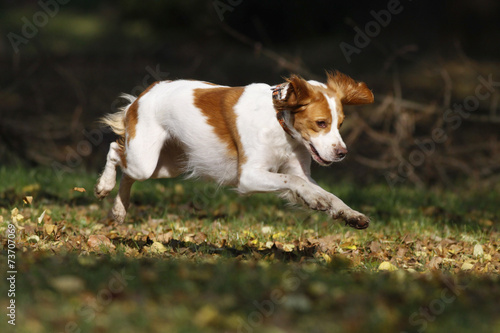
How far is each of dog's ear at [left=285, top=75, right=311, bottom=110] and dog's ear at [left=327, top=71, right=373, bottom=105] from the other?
0.38 meters

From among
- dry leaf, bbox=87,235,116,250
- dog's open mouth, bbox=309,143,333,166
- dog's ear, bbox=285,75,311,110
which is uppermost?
dog's ear, bbox=285,75,311,110

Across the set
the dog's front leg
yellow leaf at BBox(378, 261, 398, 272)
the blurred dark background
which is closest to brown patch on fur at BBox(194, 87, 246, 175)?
the dog's front leg

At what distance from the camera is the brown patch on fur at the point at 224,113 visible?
499 cm

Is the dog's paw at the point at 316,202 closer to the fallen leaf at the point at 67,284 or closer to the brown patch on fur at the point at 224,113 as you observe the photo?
the brown patch on fur at the point at 224,113

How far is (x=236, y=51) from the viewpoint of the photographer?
19.1 metres

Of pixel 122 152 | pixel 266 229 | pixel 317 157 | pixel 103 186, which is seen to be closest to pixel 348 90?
pixel 317 157

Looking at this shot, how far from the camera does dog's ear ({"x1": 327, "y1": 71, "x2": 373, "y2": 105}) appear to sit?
4.91 m

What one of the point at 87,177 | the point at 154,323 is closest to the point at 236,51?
the point at 87,177

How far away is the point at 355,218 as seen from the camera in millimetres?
4363

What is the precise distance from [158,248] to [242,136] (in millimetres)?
1005

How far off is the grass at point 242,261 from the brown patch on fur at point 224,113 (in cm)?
74

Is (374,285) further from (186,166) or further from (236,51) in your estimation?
(236,51)

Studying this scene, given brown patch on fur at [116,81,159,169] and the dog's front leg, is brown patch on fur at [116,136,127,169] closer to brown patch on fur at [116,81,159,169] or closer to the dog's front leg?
brown patch on fur at [116,81,159,169]

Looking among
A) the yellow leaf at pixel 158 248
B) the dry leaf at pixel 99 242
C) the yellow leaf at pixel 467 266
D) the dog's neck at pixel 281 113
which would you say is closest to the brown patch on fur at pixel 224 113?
the dog's neck at pixel 281 113
